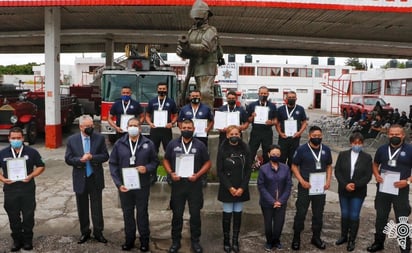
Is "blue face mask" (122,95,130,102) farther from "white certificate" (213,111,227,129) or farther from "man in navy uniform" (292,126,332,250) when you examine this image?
"man in navy uniform" (292,126,332,250)

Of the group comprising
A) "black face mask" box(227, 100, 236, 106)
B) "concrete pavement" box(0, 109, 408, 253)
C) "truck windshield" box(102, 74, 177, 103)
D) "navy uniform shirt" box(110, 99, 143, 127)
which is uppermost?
"truck windshield" box(102, 74, 177, 103)

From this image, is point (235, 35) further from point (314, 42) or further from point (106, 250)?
point (106, 250)

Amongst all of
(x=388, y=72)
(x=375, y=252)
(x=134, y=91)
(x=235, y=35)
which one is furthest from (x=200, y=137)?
(x=388, y=72)


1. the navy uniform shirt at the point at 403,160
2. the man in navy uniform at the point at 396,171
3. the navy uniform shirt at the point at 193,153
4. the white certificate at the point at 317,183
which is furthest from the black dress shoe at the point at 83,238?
the navy uniform shirt at the point at 403,160

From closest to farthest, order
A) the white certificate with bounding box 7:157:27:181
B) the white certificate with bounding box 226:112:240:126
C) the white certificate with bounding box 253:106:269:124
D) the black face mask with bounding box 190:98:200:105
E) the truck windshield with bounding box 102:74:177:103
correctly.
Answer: the white certificate with bounding box 7:157:27:181 → the black face mask with bounding box 190:98:200:105 → the white certificate with bounding box 226:112:240:126 → the white certificate with bounding box 253:106:269:124 → the truck windshield with bounding box 102:74:177:103

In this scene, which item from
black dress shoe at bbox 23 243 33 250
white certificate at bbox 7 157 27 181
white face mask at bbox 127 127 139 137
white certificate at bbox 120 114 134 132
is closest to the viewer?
white certificate at bbox 7 157 27 181

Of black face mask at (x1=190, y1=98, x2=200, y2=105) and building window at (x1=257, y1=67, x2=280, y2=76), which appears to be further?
building window at (x1=257, y1=67, x2=280, y2=76)

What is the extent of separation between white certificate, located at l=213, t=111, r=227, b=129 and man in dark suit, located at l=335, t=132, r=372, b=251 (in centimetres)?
202

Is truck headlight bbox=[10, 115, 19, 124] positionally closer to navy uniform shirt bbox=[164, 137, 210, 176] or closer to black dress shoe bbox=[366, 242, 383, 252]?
navy uniform shirt bbox=[164, 137, 210, 176]

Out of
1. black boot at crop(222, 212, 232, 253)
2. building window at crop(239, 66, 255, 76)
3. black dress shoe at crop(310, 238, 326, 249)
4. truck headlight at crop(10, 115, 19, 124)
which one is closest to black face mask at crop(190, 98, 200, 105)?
black boot at crop(222, 212, 232, 253)

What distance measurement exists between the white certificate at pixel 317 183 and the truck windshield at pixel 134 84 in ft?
25.3

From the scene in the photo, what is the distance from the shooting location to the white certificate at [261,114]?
6.88 metres

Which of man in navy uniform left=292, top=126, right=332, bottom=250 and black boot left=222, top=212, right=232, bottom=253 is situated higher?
man in navy uniform left=292, top=126, right=332, bottom=250

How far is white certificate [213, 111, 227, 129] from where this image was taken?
663cm
